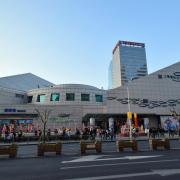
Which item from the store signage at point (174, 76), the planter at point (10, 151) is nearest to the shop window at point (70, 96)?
the store signage at point (174, 76)

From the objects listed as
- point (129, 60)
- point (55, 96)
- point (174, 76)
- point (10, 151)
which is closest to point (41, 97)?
point (55, 96)

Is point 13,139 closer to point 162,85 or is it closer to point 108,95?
point 108,95

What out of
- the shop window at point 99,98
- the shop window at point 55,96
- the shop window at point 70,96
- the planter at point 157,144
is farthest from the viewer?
the shop window at point 99,98

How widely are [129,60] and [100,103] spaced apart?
125587mm

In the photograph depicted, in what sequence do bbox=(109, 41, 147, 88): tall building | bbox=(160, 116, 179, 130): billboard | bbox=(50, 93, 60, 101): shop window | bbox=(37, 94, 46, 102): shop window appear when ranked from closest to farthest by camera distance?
bbox=(160, 116, 179, 130): billboard, bbox=(50, 93, 60, 101): shop window, bbox=(37, 94, 46, 102): shop window, bbox=(109, 41, 147, 88): tall building

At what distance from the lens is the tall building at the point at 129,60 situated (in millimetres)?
175750

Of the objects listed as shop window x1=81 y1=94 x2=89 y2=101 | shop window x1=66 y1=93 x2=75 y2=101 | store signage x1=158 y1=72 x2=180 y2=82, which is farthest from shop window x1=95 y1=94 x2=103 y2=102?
store signage x1=158 y1=72 x2=180 y2=82

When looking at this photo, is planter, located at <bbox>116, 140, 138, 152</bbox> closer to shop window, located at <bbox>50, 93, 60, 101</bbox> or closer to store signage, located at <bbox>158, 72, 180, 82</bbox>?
shop window, located at <bbox>50, 93, 60, 101</bbox>

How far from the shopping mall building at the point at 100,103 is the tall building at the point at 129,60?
115381mm

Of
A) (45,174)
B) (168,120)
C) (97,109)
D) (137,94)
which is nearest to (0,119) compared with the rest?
(97,109)

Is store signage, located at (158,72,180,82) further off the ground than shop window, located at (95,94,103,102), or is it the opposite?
store signage, located at (158,72,180,82)

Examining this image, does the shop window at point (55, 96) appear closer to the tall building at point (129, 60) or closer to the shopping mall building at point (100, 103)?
the shopping mall building at point (100, 103)

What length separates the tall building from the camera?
175750mm

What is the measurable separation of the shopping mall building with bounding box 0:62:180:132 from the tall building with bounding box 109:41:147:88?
4543 inches
